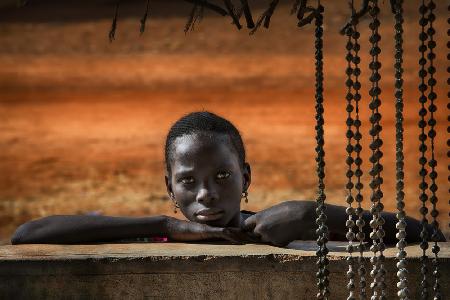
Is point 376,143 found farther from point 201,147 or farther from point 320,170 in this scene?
point 201,147

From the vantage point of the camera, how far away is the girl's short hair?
12.9 ft

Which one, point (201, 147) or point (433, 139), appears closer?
point (433, 139)

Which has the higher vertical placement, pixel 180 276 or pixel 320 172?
pixel 320 172

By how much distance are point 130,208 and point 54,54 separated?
4.80 m

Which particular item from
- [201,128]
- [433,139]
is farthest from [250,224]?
[433,139]

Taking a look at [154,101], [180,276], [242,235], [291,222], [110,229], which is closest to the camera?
[180,276]

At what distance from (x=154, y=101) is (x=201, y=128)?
21.6ft

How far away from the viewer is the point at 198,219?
3.87 metres

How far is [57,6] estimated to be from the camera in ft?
45.7

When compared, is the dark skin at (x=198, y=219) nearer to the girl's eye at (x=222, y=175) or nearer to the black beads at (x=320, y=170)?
the girl's eye at (x=222, y=175)

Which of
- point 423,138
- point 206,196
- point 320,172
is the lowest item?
point 206,196

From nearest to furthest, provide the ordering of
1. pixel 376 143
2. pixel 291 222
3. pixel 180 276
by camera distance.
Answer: pixel 376 143 < pixel 180 276 < pixel 291 222

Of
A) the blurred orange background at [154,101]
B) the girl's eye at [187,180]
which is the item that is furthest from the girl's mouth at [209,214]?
the blurred orange background at [154,101]

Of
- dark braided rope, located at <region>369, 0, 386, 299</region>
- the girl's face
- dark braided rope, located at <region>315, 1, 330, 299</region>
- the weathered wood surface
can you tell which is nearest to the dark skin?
the girl's face
